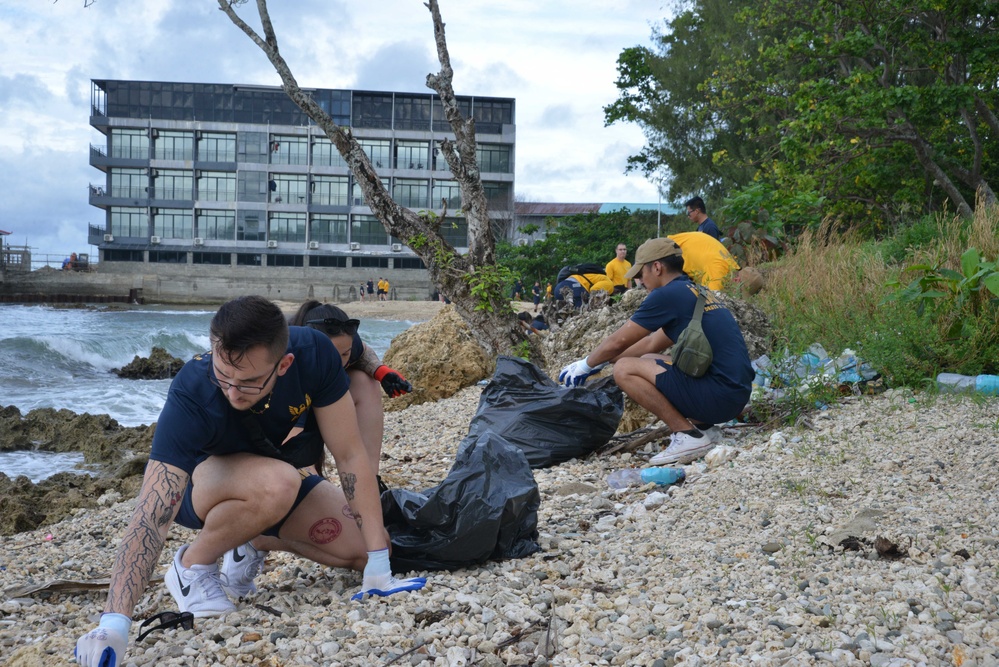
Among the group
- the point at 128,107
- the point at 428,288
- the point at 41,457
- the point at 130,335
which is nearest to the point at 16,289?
the point at 128,107

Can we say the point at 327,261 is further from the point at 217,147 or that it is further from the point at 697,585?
the point at 697,585

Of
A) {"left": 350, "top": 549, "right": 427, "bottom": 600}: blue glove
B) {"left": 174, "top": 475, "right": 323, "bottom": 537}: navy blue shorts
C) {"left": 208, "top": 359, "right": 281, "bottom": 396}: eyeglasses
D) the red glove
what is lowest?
{"left": 350, "top": 549, "right": 427, "bottom": 600}: blue glove

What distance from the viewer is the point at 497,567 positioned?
11.1 feet

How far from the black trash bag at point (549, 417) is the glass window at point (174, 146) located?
56.6 m

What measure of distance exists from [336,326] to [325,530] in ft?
3.55

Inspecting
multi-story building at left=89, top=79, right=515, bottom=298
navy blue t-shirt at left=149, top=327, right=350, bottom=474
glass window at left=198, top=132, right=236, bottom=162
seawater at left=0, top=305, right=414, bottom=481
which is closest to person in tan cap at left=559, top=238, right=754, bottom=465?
navy blue t-shirt at left=149, top=327, right=350, bottom=474

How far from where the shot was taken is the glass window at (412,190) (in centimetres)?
5712

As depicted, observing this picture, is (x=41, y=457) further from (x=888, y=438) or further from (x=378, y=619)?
(x=888, y=438)

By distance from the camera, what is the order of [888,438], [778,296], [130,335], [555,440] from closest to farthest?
[888,438] → [555,440] → [778,296] → [130,335]

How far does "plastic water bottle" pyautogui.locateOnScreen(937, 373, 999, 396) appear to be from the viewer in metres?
5.25

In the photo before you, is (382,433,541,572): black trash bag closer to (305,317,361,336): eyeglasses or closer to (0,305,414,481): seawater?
(305,317,361,336): eyeglasses

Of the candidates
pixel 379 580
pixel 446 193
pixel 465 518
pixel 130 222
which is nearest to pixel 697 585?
pixel 465 518

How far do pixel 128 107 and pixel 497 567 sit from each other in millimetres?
60388

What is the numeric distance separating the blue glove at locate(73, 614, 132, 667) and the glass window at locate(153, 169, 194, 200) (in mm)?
58559
